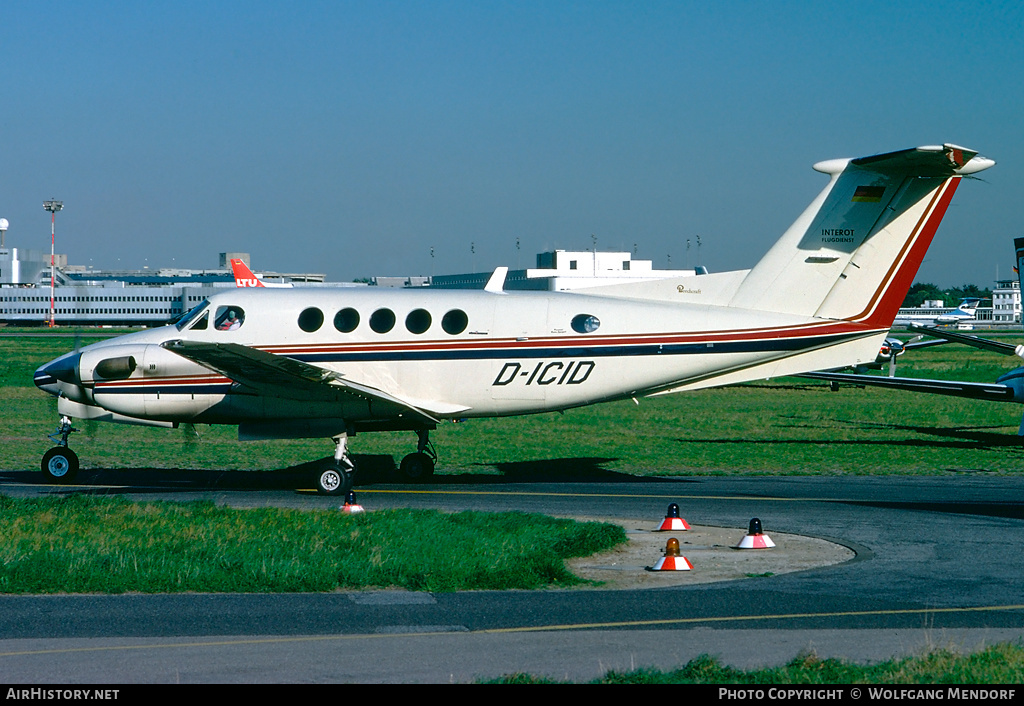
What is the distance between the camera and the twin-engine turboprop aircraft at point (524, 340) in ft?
59.0

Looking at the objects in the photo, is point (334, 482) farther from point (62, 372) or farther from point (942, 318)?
point (942, 318)

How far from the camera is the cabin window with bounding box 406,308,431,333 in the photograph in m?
18.6

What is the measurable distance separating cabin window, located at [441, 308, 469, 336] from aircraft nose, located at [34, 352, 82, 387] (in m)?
6.46

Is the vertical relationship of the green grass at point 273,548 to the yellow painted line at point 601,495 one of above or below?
above

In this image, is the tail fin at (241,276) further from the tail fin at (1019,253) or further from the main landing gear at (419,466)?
the tail fin at (1019,253)

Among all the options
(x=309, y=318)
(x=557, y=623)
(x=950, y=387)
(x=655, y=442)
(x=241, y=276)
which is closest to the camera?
(x=557, y=623)

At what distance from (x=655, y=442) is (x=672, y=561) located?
47.7 feet

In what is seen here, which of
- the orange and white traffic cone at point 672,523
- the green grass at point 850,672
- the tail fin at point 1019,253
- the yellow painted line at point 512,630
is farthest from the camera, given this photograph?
the tail fin at point 1019,253

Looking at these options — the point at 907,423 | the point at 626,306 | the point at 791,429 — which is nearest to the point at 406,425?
the point at 626,306

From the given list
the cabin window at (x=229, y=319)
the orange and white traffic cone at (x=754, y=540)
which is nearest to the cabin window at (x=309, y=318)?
the cabin window at (x=229, y=319)

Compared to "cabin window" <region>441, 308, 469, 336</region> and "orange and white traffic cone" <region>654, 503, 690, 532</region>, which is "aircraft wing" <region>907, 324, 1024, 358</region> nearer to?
"cabin window" <region>441, 308, 469, 336</region>

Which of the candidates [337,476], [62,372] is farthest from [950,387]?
[62,372]

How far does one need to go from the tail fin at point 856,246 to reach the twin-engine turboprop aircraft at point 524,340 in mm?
25

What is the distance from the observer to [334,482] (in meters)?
17.5
